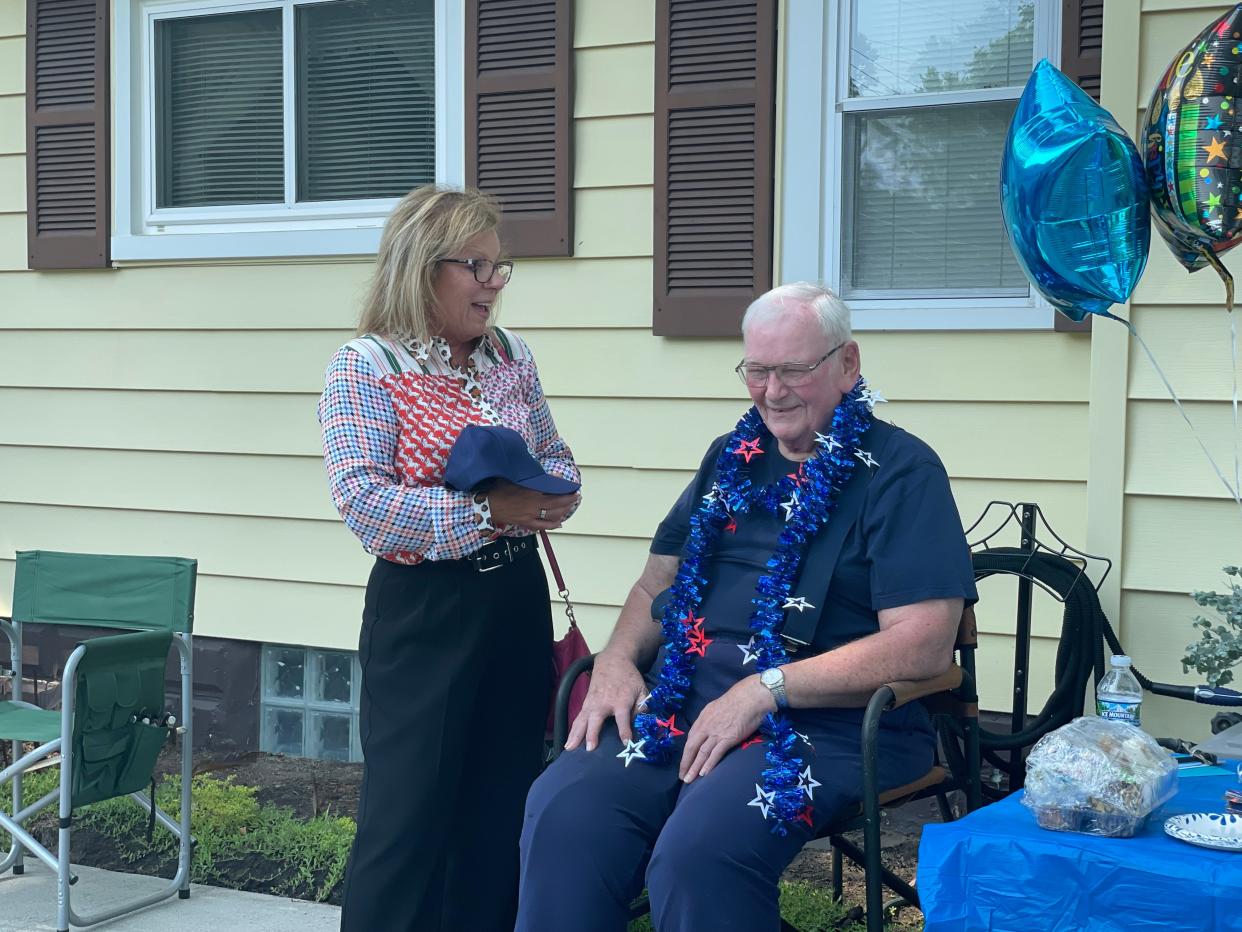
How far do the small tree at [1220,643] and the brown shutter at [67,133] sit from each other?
12.4 feet

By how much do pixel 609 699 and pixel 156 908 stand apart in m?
1.56

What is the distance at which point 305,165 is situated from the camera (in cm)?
475

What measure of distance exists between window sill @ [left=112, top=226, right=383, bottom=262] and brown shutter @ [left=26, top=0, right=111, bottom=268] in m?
0.13

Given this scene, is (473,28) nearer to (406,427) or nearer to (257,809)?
(406,427)

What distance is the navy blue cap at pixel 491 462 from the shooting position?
8.62 ft

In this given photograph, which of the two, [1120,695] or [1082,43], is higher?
[1082,43]

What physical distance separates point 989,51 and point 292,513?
265 cm

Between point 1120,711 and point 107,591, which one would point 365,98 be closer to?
point 107,591

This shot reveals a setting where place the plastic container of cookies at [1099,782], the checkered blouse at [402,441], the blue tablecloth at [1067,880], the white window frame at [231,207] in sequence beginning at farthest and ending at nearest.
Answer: the white window frame at [231,207] < the checkered blouse at [402,441] < the plastic container of cookies at [1099,782] < the blue tablecloth at [1067,880]

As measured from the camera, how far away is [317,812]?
4.19 metres

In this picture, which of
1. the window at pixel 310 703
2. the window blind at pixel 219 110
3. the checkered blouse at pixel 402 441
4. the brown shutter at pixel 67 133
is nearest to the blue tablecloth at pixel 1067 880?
the checkered blouse at pixel 402 441

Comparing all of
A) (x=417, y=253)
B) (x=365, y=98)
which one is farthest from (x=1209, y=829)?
(x=365, y=98)

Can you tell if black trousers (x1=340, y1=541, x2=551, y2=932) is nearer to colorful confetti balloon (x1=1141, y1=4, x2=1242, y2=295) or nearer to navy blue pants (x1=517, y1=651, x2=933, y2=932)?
navy blue pants (x1=517, y1=651, x2=933, y2=932)

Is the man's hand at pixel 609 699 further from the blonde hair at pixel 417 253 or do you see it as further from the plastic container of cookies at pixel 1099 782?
the plastic container of cookies at pixel 1099 782
